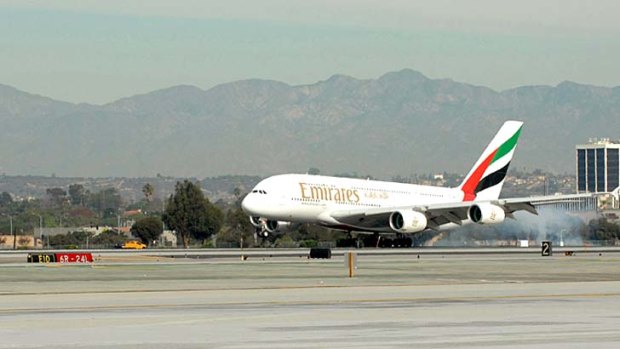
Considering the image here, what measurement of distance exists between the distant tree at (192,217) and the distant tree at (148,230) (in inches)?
310

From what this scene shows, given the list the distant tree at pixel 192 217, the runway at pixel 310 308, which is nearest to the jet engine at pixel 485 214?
the runway at pixel 310 308

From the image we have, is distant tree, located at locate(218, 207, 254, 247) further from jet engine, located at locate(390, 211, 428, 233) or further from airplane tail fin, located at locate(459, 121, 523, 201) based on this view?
jet engine, located at locate(390, 211, 428, 233)

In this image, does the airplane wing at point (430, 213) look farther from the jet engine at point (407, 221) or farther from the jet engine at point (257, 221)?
the jet engine at point (257, 221)

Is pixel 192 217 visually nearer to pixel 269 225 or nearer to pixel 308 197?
pixel 269 225

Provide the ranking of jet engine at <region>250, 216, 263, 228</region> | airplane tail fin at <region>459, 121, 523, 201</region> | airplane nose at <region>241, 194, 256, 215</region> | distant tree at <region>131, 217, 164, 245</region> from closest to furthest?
airplane nose at <region>241, 194, 256, 215</region>
jet engine at <region>250, 216, 263, 228</region>
airplane tail fin at <region>459, 121, 523, 201</region>
distant tree at <region>131, 217, 164, 245</region>

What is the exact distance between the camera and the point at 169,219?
173625 millimetres

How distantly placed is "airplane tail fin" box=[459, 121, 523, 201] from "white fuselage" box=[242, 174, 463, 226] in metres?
9.77

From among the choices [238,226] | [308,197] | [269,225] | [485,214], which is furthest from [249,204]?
[238,226]

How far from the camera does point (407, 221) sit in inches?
4058

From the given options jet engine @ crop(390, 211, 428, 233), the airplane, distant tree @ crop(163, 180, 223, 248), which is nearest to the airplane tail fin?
the airplane

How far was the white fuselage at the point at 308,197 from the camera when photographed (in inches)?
3969

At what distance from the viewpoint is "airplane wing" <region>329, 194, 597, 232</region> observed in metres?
103

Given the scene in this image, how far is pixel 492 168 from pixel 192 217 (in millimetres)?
65496

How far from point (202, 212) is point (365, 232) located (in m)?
68.4
